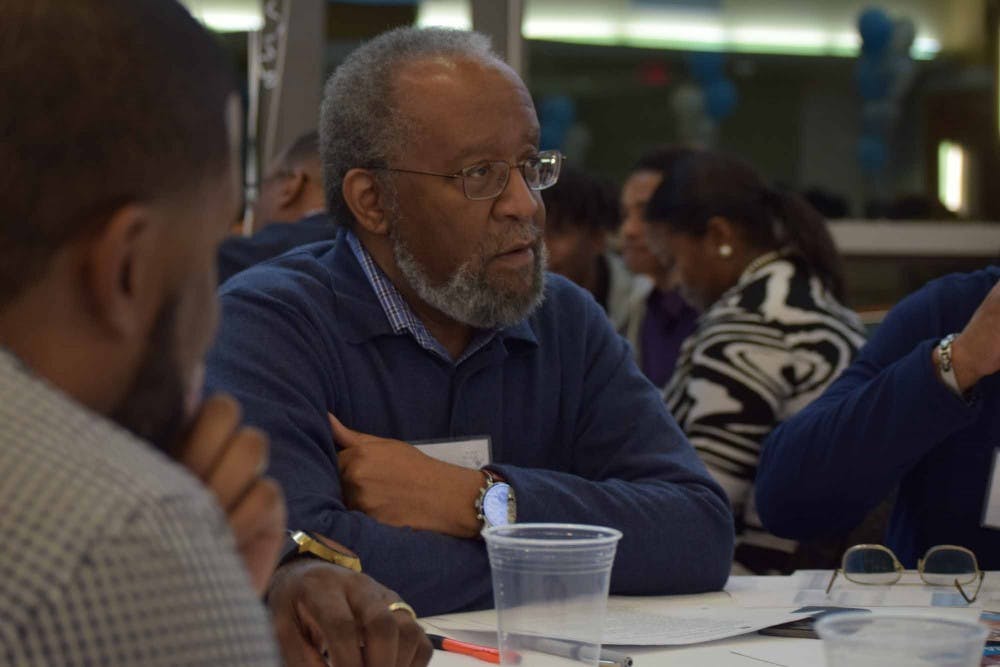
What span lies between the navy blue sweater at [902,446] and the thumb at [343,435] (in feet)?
2.96

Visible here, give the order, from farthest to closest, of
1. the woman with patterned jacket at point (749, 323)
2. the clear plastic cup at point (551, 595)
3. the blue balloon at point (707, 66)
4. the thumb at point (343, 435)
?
the blue balloon at point (707, 66) < the woman with patterned jacket at point (749, 323) < the thumb at point (343, 435) < the clear plastic cup at point (551, 595)

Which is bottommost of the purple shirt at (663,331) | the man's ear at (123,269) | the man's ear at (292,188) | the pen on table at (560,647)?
the purple shirt at (663,331)

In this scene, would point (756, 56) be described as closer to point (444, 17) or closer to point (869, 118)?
point (869, 118)

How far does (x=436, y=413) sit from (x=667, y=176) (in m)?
2.30

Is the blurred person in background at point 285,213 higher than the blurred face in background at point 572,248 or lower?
higher

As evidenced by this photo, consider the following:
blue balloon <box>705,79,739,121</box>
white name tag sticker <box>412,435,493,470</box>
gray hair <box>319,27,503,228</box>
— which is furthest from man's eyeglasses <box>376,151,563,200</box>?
blue balloon <box>705,79,739,121</box>

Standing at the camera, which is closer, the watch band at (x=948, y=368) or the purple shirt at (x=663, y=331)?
the watch band at (x=948, y=368)

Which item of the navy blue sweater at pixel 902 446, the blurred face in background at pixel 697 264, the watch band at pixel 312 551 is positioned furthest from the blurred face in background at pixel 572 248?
the watch band at pixel 312 551

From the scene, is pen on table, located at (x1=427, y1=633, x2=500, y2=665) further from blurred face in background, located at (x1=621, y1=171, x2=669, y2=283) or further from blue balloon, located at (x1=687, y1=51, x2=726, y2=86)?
blue balloon, located at (x1=687, y1=51, x2=726, y2=86)

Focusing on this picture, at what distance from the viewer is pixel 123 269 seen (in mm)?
700

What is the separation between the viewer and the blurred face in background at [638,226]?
502cm

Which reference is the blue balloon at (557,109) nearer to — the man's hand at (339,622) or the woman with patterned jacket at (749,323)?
the woman with patterned jacket at (749,323)

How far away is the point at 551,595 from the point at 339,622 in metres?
0.22

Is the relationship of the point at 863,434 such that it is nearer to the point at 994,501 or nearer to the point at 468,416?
the point at 994,501
